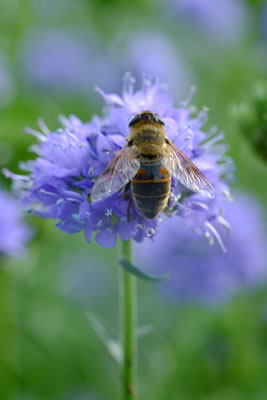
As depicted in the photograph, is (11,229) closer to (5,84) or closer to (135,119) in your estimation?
(5,84)

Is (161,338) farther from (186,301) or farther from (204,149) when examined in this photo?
(204,149)

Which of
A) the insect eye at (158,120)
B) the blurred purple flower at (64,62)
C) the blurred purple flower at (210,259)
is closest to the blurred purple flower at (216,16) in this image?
the blurred purple flower at (64,62)

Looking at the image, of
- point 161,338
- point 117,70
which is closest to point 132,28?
point 117,70

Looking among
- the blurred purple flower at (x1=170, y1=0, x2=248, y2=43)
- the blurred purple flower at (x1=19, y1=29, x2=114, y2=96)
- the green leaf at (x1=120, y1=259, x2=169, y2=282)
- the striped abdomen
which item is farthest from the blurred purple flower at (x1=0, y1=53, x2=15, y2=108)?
the green leaf at (x1=120, y1=259, x2=169, y2=282)

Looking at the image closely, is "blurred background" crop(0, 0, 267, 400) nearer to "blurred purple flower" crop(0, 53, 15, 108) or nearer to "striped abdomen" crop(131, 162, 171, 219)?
"blurred purple flower" crop(0, 53, 15, 108)

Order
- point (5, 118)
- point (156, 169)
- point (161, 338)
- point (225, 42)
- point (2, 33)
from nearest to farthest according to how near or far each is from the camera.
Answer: point (156, 169)
point (5, 118)
point (161, 338)
point (2, 33)
point (225, 42)

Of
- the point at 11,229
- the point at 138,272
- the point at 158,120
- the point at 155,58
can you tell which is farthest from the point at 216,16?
the point at 138,272
